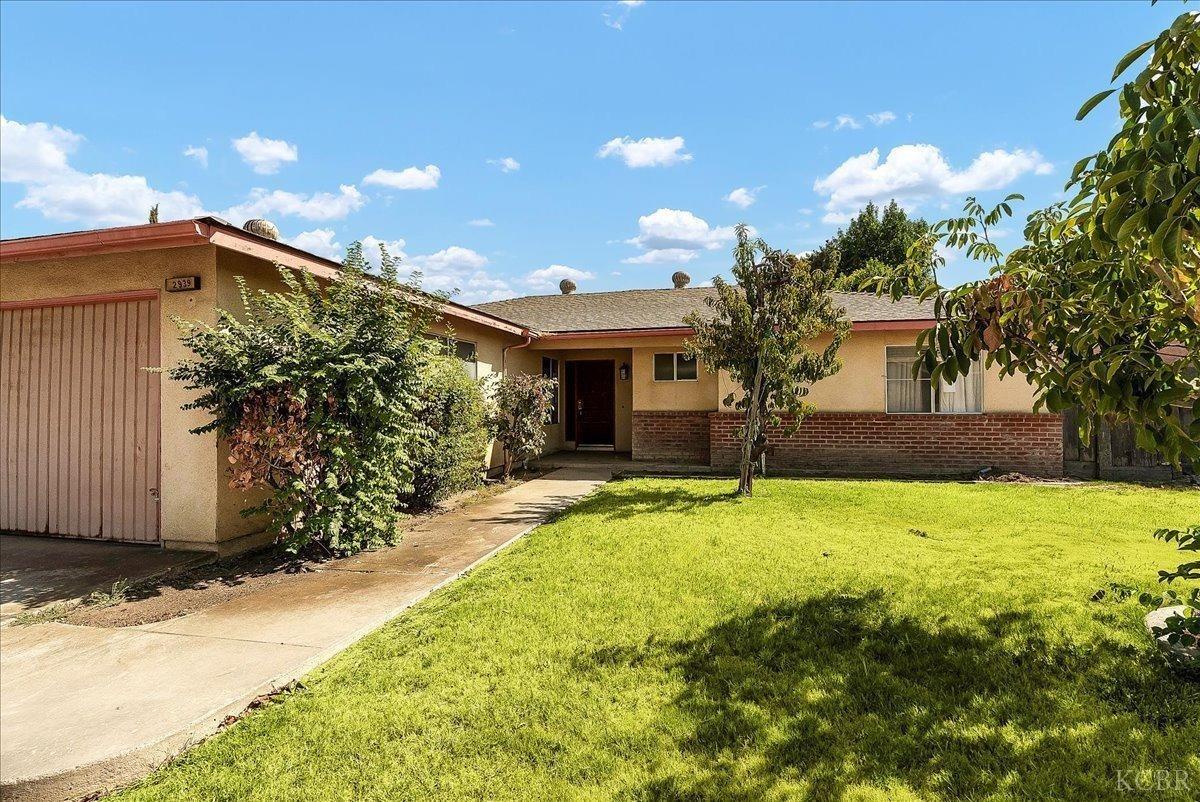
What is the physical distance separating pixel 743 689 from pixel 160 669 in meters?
3.54

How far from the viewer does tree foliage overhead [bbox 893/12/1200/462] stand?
1.64 m

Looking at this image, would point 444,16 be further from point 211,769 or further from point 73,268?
point 211,769

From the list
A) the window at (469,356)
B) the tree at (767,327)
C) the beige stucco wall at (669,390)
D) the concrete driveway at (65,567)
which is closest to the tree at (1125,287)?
the tree at (767,327)

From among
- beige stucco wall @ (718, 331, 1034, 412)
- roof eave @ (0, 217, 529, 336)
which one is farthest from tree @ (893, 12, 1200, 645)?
beige stucco wall @ (718, 331, 1034, 412)

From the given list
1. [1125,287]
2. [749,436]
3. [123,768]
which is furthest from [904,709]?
[749,436]

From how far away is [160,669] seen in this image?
358cm

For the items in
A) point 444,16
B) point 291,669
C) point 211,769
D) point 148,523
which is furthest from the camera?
point 444,16

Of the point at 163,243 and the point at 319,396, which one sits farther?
the point at 319,396

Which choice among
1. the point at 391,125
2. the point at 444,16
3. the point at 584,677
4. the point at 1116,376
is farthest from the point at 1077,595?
the point at 391,125

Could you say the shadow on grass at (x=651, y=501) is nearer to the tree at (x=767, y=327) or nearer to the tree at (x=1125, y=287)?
the tree at (x=767, y=327)

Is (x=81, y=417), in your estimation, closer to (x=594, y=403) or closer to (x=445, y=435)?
(x=445, y=435)

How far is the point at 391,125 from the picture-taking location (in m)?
10.2

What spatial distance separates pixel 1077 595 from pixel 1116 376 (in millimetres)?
A: 2554

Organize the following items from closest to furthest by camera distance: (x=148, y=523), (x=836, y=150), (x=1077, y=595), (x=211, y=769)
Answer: (x=211, y=769), (x=1077, y=595), (x=148, y=523), (x=836, y=150)
